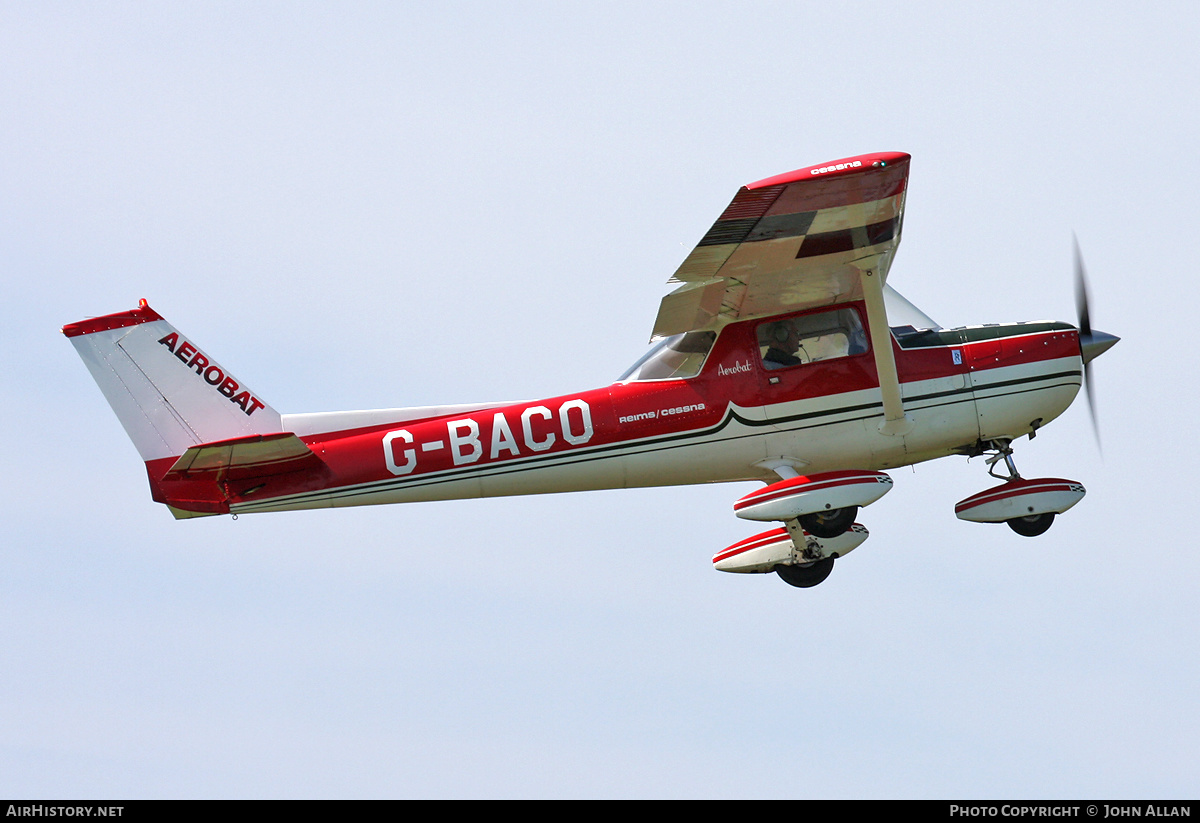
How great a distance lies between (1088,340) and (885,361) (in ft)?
7.17

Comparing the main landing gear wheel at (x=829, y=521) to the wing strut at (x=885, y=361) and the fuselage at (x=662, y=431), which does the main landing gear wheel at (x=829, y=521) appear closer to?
the fuselage at (x=662, y=431)

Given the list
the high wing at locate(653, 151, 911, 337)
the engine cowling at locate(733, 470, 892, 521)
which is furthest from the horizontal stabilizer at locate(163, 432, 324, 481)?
the engine cowling at locate(733, 470, 892, 521)

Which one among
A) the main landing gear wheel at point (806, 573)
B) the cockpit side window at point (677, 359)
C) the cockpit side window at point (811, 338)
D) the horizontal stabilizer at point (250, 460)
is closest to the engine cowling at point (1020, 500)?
the main landing gear wheel at point (806, 573)

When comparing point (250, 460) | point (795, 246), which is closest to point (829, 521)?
point (795, 246)

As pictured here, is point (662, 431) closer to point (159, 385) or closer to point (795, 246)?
point (795, 246)

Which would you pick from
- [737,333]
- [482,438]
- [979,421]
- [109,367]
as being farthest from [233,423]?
[979,421]

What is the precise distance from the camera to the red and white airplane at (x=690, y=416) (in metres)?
13.8

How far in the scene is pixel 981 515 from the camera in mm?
14188

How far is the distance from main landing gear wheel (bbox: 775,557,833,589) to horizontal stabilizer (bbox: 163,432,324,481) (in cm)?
442

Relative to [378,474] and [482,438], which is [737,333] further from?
[378,474]

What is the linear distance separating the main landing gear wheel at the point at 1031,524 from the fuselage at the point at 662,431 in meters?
0.89

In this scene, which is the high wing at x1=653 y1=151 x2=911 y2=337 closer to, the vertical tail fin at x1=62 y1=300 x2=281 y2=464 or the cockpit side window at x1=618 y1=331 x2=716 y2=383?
the cockpit side window at x1=618 y1=331 x2=716 y2=383

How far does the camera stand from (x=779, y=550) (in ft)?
47.8

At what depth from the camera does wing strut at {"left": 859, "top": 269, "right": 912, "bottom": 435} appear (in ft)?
45.3
